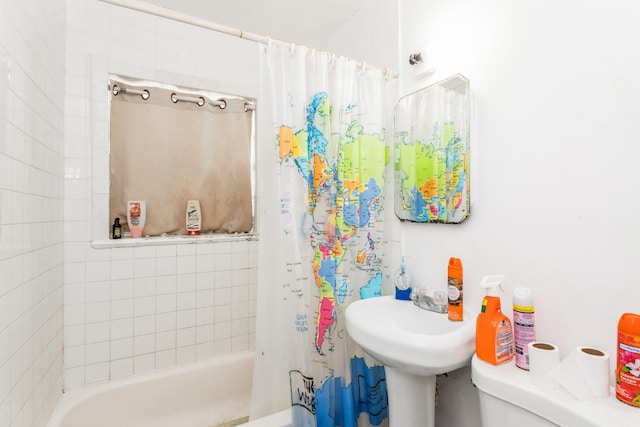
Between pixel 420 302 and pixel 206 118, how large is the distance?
1.58 metres

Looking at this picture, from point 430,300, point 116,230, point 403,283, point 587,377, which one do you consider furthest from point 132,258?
point 587,377

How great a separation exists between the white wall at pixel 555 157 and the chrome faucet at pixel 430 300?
100 millimetres

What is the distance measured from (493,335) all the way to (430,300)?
1.25ft

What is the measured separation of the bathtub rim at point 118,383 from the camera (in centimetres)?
140

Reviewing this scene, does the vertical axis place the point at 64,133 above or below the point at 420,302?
above

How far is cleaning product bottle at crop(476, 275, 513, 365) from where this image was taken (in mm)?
895

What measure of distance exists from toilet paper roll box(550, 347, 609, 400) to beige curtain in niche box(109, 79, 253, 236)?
1.69m

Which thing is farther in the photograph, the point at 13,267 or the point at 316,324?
the point at 316,324

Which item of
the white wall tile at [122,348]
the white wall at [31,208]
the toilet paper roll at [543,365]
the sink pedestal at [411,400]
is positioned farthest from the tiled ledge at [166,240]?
the toilet paper roll at [543,365]

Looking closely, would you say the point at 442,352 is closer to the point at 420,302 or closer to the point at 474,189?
the point at 420,302

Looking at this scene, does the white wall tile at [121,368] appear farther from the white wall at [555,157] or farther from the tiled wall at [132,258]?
the white wall at [555,157]

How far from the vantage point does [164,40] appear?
1.77 meters

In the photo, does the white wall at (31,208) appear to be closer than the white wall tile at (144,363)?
Yes

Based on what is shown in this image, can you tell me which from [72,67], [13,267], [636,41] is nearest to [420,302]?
[636,41]
